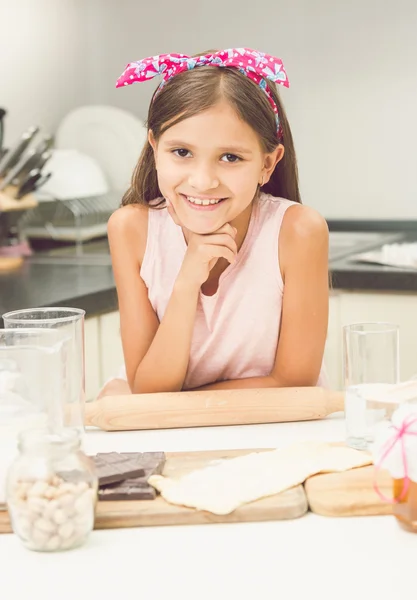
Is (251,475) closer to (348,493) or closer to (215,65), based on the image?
(348,493)

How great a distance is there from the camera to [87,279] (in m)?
2.43

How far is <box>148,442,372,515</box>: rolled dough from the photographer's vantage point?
0.95m

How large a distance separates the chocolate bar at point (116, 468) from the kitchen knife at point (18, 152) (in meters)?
1.72

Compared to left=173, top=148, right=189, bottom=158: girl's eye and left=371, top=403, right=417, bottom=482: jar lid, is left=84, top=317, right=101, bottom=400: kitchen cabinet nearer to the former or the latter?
left=173, top=148, right=189, bottom=158: girl's eye

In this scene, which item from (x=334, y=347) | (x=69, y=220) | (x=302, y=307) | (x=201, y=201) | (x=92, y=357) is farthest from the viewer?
(x=69, y=220)

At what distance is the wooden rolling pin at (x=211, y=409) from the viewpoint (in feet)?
4.21

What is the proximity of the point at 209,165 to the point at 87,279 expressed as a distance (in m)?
1.14

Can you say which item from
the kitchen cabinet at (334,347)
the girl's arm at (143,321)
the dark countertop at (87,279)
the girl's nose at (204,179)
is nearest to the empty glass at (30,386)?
the girl's nose at (204,179)

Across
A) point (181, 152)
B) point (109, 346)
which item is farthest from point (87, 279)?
point (181, 152)

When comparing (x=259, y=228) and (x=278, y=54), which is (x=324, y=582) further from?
(x=278, y=54)

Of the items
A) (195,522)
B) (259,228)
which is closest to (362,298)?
(259,228)

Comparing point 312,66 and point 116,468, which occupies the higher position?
point 312,66

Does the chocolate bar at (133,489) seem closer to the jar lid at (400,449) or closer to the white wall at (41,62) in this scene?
the jar lid at (400,449)

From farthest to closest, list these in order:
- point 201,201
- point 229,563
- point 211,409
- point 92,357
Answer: point 92,357, point 201,201, point 211,409, point 229,563
